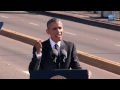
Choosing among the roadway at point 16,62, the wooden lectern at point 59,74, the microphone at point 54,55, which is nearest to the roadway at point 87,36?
the roadway at point 16,62

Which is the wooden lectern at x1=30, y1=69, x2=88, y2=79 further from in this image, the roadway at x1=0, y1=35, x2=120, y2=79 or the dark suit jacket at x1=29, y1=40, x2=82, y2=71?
the roadway at x1=0, y1=35, x2=120, y2=79

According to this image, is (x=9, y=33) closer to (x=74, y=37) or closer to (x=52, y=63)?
(x=74, y=37)

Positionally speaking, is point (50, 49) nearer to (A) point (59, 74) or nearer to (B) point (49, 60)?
(B) point (49, 60)

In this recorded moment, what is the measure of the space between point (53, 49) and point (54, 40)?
12 cm

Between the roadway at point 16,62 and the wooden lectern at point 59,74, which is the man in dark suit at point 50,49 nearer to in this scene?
the wooden lectern at point 59,74

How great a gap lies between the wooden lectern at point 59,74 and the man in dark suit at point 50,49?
1.55 ft

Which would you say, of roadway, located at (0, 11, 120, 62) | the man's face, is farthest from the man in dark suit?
roadway, located at (0, 11, 120, 62)

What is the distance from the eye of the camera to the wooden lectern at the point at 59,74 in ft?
19.5

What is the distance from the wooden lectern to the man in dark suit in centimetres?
47

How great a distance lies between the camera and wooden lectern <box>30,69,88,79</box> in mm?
5945
